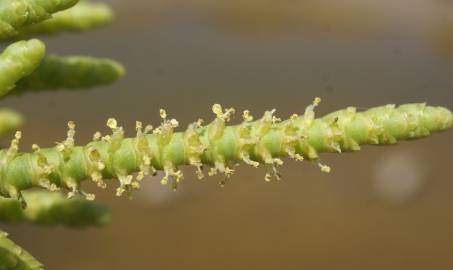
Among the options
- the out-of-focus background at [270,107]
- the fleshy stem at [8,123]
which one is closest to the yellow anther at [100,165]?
the fleshy stem at [8,123]

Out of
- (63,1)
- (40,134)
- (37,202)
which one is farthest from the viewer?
(40,134)

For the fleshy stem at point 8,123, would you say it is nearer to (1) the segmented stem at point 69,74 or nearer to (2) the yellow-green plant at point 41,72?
(2) the yellow-green plant at point 41,72

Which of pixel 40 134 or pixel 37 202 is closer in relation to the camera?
pixel 37 202

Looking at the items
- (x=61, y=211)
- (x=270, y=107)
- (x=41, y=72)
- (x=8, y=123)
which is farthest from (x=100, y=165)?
(x=270, y=107)

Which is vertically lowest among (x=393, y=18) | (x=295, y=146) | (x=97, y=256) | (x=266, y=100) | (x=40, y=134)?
(x=97, y=256)

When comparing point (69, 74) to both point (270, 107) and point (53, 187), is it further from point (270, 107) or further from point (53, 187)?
point (270, 107)

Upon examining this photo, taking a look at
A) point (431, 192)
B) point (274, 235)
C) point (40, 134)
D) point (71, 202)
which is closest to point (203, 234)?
point (274, 235)

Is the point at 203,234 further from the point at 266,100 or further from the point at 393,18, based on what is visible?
the point at 393,18
